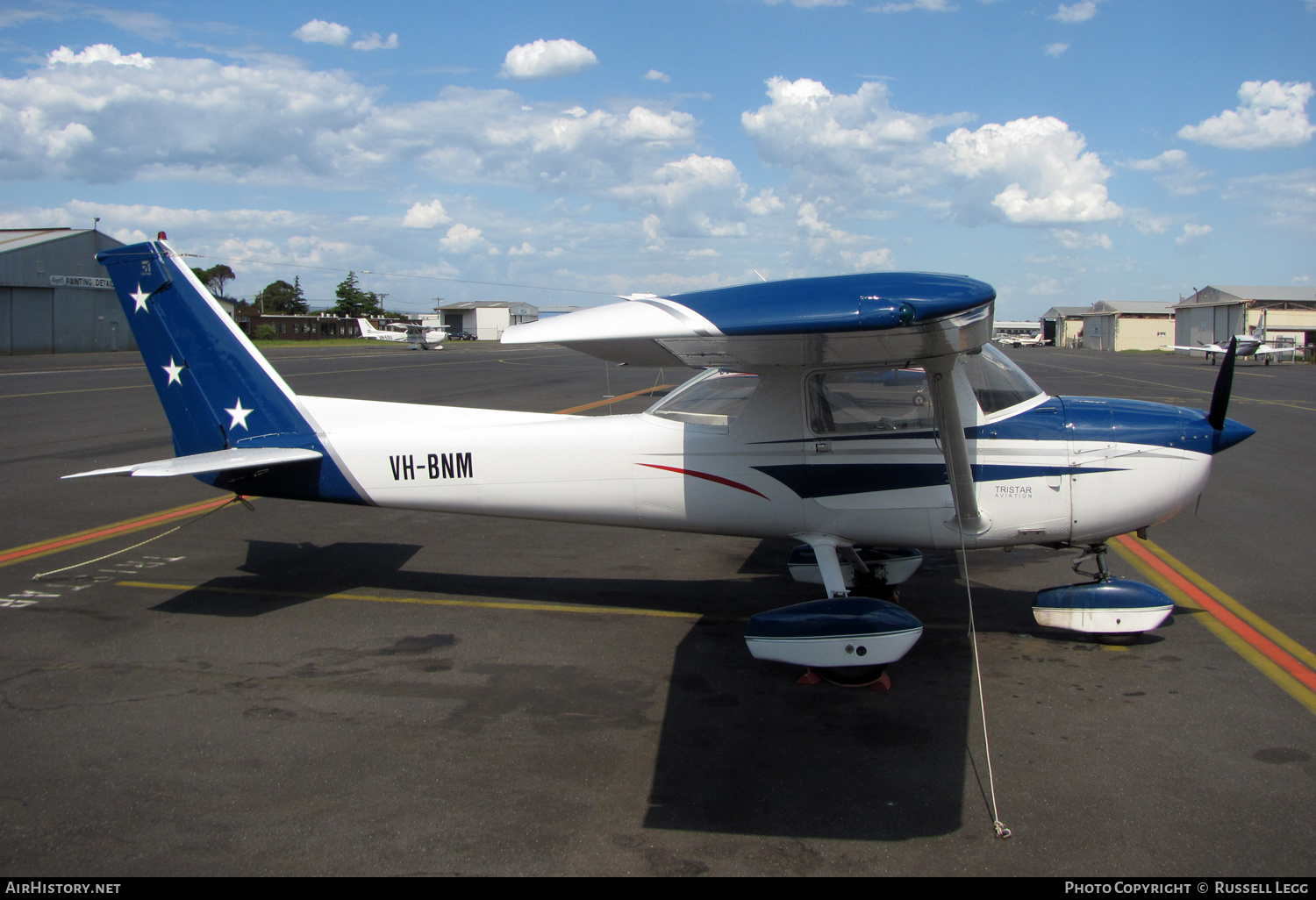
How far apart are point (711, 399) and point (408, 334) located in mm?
85777

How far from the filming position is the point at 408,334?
284 feet

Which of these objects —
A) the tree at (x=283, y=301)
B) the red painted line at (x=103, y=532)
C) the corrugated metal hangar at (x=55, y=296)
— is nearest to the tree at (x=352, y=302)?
the tree at (x=283, y=301)

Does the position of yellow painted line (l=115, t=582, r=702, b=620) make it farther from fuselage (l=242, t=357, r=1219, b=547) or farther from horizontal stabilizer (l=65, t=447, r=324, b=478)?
horizontal stabilizer (l=65, t=447, r=324, b=478)

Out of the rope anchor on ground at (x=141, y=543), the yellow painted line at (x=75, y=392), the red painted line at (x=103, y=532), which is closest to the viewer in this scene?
the rope anchor on ground at (x=141, y=543)

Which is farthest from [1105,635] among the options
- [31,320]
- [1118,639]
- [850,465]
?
[31,320]

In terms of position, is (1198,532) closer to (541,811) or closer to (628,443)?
(628,443)

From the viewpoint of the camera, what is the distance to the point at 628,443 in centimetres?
566

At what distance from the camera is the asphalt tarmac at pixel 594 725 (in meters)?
3.25

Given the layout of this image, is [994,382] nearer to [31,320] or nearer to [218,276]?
[31,320]

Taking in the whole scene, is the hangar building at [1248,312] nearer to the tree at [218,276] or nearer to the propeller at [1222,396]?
the propeller at [1222,396]

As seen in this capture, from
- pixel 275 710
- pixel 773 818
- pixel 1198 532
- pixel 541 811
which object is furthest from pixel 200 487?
pixel 1198 532

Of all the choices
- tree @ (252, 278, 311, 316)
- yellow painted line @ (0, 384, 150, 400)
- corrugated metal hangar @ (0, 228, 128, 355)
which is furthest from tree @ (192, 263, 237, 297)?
yellow painted line @ (0, 384, 150, 400)

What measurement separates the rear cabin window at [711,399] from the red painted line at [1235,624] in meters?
3.12

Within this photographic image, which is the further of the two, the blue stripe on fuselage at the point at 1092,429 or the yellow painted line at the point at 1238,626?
the blue stripe on fuselage at the point at 1092,429
